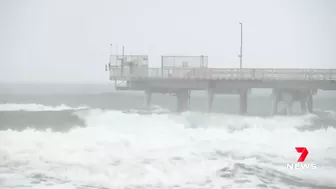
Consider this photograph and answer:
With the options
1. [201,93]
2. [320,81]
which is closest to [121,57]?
[320,81]

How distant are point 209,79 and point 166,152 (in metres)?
9.14

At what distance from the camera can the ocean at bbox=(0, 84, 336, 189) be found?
15742 mm

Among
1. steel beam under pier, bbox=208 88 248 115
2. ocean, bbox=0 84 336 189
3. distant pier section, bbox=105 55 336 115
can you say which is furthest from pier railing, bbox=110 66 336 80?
ocean, bbox=0 84 336 189

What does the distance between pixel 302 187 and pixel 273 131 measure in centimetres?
1205

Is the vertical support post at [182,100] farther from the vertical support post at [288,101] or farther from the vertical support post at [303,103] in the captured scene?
the vertical support post at [303,103]

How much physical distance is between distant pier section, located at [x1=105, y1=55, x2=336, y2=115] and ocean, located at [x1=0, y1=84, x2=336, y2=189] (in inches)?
64.9

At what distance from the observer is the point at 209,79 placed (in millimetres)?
28469

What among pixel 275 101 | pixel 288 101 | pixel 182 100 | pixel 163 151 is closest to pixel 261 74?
pixel 275 101

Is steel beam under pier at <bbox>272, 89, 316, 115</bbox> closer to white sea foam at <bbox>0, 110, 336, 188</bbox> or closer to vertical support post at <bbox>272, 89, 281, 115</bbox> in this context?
vertical support post at <bbox>272, 89, 281, 115</bbox>

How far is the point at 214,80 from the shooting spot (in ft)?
94.1

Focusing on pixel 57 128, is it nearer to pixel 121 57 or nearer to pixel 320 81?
pixel 121 57

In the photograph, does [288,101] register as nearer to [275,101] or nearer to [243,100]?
[275,101]

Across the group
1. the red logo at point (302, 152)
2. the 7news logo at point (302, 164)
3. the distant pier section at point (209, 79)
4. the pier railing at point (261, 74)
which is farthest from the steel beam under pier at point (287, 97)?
the 7news logo at point (302, 164)

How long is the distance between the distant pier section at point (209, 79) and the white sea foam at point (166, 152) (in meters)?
1.75
